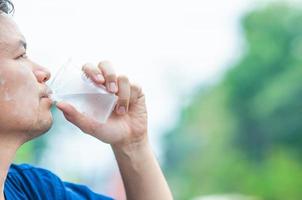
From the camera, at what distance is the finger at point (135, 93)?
1.52 meters

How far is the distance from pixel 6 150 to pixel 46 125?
0.09 meters

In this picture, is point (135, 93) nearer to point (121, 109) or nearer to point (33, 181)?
point (121, 109)

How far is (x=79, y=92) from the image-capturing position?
4.64ft

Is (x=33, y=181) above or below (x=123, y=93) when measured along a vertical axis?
below

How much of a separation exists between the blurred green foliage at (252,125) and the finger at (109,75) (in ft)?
32.6

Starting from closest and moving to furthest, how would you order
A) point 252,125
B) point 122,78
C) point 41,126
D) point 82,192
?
1. point 41,126
2. point 122,78
3. point 82,192
4. point 252,125

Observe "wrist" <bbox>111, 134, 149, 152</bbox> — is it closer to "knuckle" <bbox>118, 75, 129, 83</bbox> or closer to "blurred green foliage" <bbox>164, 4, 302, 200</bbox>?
"knuckle" <bbox>118, 75, 129, 83</bbox>

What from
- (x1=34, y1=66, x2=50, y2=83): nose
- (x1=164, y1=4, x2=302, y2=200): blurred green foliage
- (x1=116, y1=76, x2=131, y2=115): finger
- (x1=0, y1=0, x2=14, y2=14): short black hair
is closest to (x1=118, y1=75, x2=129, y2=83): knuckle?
(x1=116, y1=76, x2=131, y2=115): finger

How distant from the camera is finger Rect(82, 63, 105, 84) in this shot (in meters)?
1.42

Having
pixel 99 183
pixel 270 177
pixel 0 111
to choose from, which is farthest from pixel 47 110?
pixel 270 177

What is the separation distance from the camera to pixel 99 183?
9.59 metres

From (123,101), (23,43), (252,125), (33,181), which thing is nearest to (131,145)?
(123,101)

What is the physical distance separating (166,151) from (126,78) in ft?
44.9

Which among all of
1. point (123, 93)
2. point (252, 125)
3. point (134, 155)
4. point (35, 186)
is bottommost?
point (252, 125)
